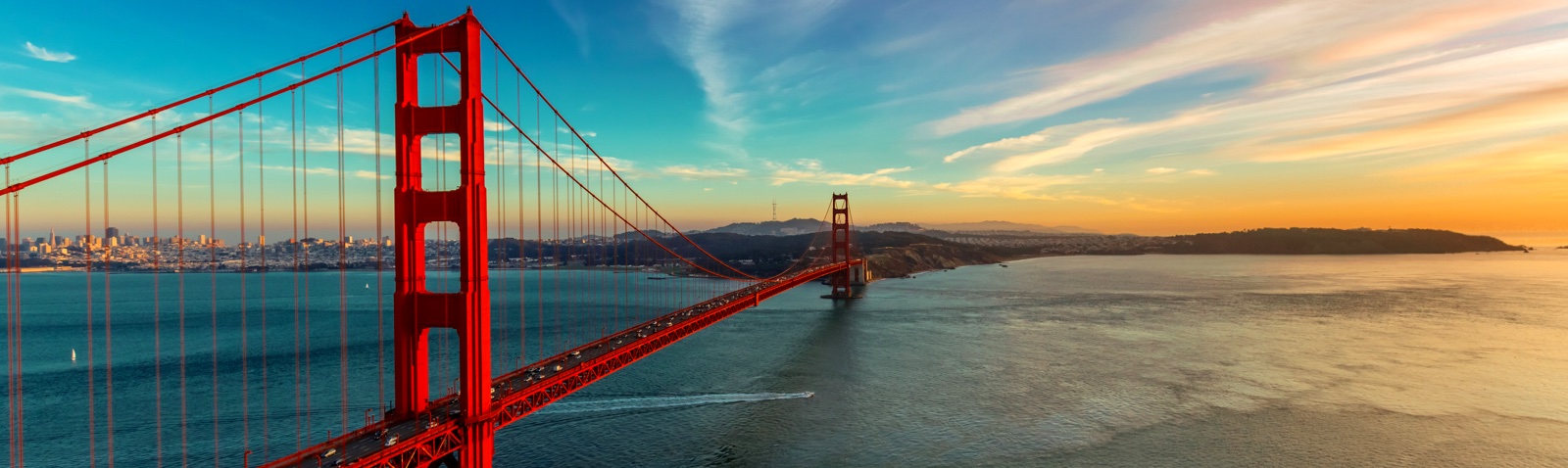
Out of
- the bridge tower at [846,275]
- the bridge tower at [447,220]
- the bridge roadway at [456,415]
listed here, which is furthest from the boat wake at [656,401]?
the bridge tower at [846,275]

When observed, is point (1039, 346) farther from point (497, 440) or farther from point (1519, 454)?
point (497, 440)

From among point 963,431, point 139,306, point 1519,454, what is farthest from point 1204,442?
point 139,306

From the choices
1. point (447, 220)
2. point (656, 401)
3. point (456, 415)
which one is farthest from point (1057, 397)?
point (447, 220)

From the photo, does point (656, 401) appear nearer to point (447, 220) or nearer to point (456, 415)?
point (456, 415)

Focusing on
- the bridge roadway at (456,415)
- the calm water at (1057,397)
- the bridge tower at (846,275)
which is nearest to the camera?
the bridge roadway at (456,415)

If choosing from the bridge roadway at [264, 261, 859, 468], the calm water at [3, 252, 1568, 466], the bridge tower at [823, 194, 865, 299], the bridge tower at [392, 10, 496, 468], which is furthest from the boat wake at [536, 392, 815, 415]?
the bridge tower at [823, 194, 865, 299]

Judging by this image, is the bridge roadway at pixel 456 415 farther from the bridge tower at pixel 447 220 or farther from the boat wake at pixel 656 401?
the boat wake at pixel 656 401

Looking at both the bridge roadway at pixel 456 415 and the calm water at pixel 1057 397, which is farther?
the calm water at pixel 1057 397
